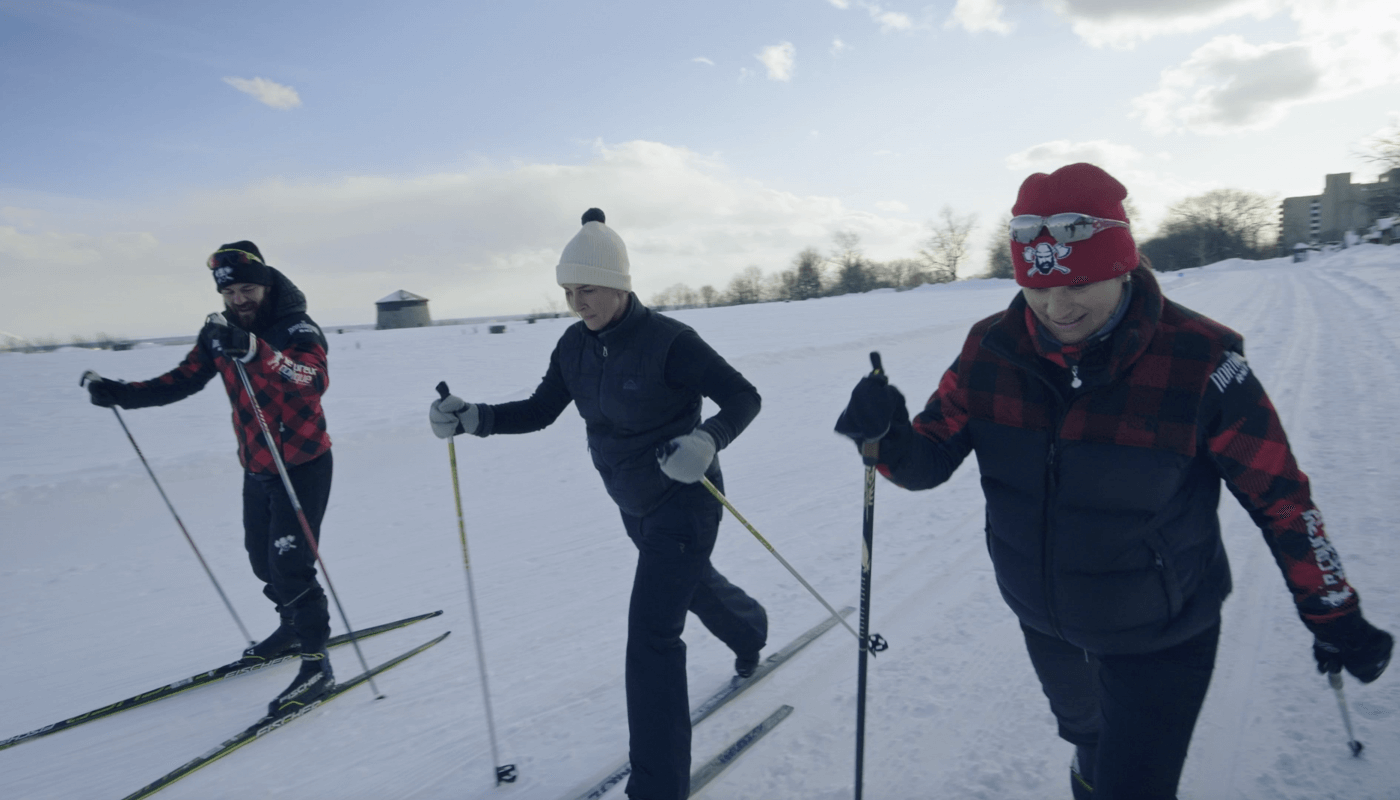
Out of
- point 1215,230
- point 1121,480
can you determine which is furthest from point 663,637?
point 1215,230

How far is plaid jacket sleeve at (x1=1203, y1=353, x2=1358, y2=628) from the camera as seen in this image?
5.20 ft

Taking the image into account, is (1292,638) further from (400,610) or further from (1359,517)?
(400,610)

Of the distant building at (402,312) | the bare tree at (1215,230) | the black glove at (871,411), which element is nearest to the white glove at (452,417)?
the black glove at (871,411)

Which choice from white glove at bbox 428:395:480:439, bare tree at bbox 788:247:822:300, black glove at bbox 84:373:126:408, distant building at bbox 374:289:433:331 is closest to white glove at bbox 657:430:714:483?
white glove at bbox 428:395:480:439

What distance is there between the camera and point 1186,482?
5.63 feet

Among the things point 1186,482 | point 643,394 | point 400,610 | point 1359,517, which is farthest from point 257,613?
point 1359,517

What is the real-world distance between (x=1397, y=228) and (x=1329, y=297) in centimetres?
2207

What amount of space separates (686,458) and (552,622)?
219cm

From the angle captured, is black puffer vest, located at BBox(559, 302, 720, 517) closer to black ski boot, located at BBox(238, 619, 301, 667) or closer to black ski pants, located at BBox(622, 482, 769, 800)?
black ski pants, located at BBox(622, 482, 769, 800)

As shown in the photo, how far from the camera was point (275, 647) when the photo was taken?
3842 mm

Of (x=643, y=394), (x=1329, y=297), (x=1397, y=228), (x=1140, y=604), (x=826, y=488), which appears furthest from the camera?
(x=1397, y=228)

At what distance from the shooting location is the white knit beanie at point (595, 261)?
2658 mm

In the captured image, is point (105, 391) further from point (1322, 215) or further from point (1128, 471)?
point (1322, 215)

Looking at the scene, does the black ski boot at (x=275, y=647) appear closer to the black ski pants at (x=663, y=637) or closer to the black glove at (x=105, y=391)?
the black glove at (x=105, y=391)
